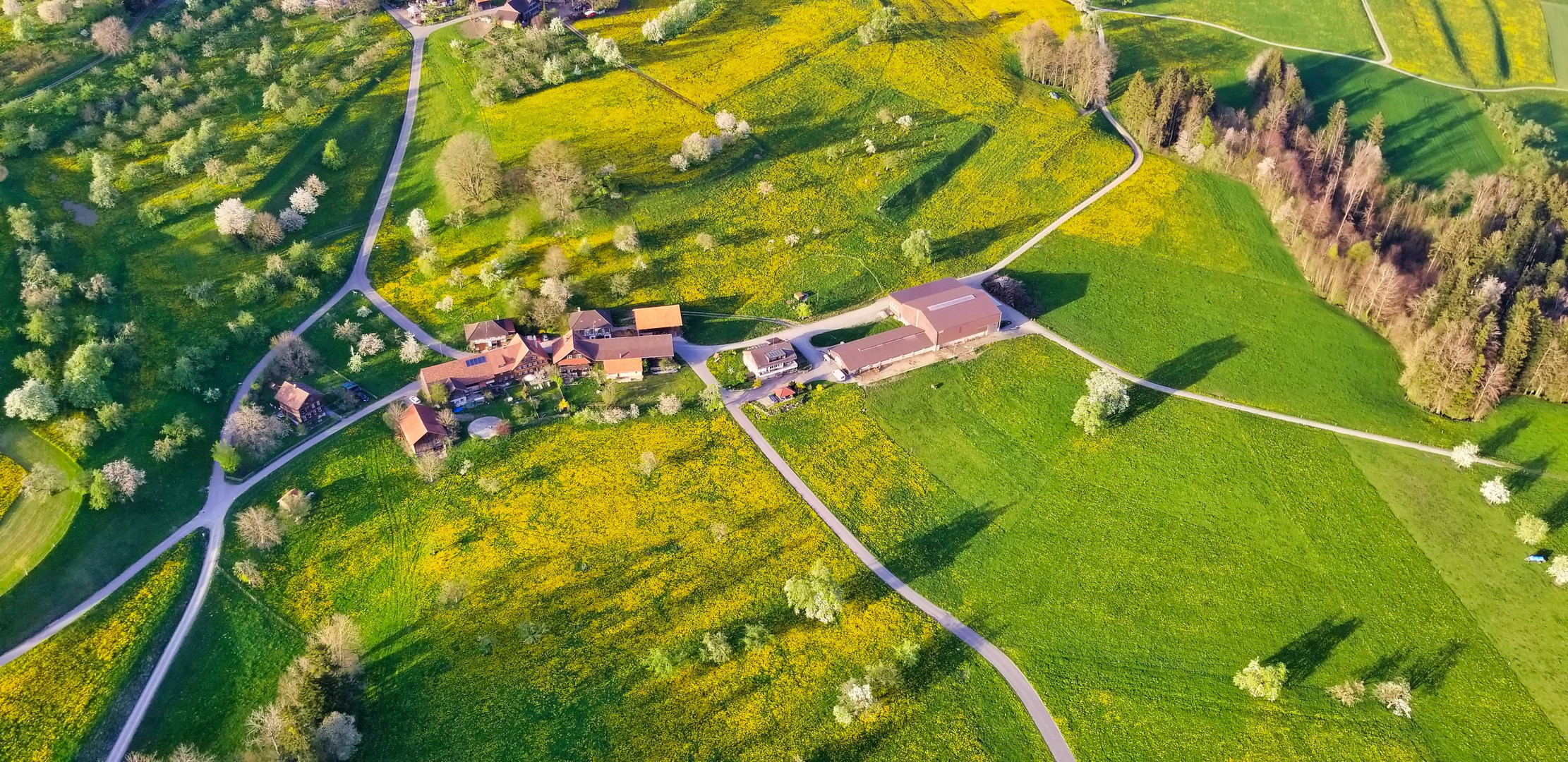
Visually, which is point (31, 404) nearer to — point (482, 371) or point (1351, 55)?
point (482, 371)

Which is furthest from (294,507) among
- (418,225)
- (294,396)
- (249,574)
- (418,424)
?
(418,225)

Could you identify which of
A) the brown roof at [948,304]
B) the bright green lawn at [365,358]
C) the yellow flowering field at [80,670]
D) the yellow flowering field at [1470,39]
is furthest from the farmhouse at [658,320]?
the yellow flowering field at [1470,39]

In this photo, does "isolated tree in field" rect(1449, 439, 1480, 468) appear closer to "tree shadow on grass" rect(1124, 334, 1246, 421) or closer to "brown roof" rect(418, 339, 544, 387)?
"tree shadow on grass" rect(1124, 334, 1246, 421)

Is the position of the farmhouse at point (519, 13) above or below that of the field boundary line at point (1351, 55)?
below

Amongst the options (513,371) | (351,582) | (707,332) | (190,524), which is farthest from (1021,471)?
(190,524)

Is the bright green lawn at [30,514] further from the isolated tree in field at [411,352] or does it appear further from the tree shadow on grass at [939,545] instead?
the tree shadow on grass at [939,545]

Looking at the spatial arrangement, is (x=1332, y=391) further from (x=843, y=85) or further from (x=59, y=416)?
(x=59, y=416)
